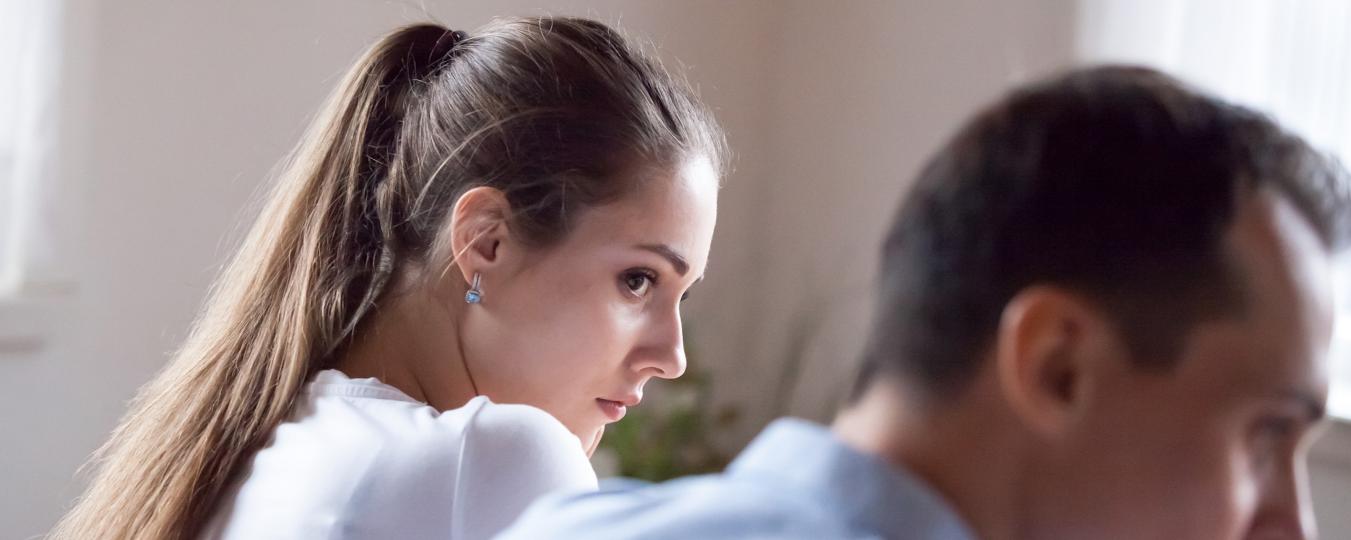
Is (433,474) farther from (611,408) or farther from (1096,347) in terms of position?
(1096,347)

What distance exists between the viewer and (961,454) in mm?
612

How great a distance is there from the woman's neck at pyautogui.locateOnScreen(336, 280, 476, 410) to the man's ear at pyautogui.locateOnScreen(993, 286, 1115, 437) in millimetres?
703

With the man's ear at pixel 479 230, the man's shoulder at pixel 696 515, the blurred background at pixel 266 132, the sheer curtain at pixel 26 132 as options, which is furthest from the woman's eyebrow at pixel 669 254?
the sheer curtain at pixel 26 132

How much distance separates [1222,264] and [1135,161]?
6 cm

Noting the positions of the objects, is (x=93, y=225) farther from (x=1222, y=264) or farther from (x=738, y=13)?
(x=1222, y=264)

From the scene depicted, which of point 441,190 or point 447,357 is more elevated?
point 441,190

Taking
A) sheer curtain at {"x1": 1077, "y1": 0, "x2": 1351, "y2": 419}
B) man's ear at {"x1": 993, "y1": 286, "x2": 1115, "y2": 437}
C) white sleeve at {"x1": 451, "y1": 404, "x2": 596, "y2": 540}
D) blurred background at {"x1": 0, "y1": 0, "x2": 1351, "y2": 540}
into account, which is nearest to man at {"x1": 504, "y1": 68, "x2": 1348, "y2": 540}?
man's ear at {"x1": 993, "y1": 286, "x2": 1115, "y2": 437}

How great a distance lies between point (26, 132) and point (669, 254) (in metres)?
1.45

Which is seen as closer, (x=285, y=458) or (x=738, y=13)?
(x=285, y=458)

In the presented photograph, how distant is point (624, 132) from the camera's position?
1.23m

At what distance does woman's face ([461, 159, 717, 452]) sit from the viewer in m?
1.22

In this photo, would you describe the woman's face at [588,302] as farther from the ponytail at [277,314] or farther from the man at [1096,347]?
the man at [1096,347]

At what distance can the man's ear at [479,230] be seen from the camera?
1.18 m

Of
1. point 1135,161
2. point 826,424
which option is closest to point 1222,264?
point 1135,161
